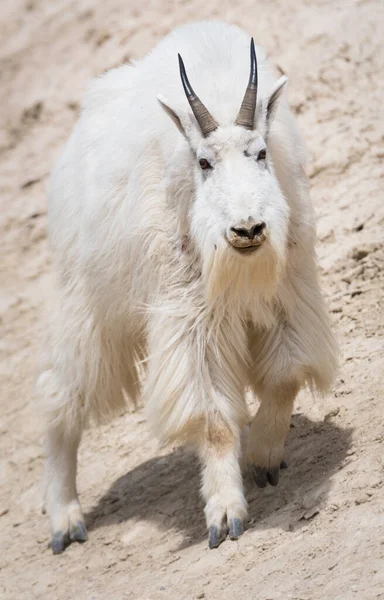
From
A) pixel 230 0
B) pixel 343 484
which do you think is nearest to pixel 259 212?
pixel 343 484

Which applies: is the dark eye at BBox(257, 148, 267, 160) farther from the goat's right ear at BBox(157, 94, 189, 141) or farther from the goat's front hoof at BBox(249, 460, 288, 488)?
the goat's front hoof at BBox(249, 460, 288, 488)

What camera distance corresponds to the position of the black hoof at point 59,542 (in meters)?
6.25

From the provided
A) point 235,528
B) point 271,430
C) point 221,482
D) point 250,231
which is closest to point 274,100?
point 250,231

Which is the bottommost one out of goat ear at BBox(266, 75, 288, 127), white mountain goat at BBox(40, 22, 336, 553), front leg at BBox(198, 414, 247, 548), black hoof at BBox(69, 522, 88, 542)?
black hoof at BBox(69, 522, 88, 542)

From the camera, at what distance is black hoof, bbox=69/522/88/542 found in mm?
6305

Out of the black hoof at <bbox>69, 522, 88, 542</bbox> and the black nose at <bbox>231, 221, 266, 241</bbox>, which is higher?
the black nose at <bbox>231, 221, 266, 241</bbox>

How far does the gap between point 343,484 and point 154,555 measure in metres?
1.22

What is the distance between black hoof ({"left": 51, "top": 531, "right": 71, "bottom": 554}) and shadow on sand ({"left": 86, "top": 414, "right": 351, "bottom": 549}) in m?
0.20

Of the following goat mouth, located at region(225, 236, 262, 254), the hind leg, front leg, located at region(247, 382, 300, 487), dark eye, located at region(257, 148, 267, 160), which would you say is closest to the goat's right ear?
dark eye, located at region(257, 148, 267, 160)

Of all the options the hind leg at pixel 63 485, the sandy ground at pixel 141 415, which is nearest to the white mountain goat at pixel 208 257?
the sandy ground at pixel 141 415

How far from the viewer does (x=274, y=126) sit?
5.24 meters

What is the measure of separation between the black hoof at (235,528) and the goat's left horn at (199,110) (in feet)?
6.08

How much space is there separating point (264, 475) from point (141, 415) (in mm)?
1958

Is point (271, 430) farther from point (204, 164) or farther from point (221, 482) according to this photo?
point (204, 164)
